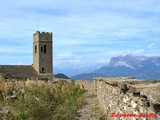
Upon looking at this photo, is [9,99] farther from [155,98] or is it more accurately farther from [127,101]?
[155,98]

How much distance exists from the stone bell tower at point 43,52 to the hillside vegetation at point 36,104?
199 feet

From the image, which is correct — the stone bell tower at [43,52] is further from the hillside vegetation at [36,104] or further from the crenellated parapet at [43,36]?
the hillside vegetation at [36,104]

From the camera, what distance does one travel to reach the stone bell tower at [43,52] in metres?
84.2

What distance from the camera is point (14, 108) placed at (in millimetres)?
16281

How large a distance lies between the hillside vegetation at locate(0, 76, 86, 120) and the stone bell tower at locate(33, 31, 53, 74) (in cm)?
6055

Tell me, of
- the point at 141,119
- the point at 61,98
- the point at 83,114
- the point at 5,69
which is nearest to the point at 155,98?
the point at 141,119

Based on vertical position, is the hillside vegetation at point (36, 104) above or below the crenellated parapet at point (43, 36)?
below

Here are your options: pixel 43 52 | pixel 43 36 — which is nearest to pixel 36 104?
pixel 43 36

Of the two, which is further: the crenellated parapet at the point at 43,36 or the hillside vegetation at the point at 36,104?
the crenellated parapet at the point at 43,36

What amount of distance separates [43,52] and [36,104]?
6912 cm

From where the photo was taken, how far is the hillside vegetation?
1532cm

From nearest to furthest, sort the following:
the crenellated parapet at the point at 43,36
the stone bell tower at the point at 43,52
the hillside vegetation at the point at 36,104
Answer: the hillside vegetation at the point at 36,104, the stone bell tower at the point at 43,52, the crenellated parapet at the point at 43,36

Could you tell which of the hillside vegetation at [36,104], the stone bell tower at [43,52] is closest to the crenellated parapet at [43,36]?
the stone bell tower at [43,52]

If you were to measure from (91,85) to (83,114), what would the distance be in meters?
17.2
